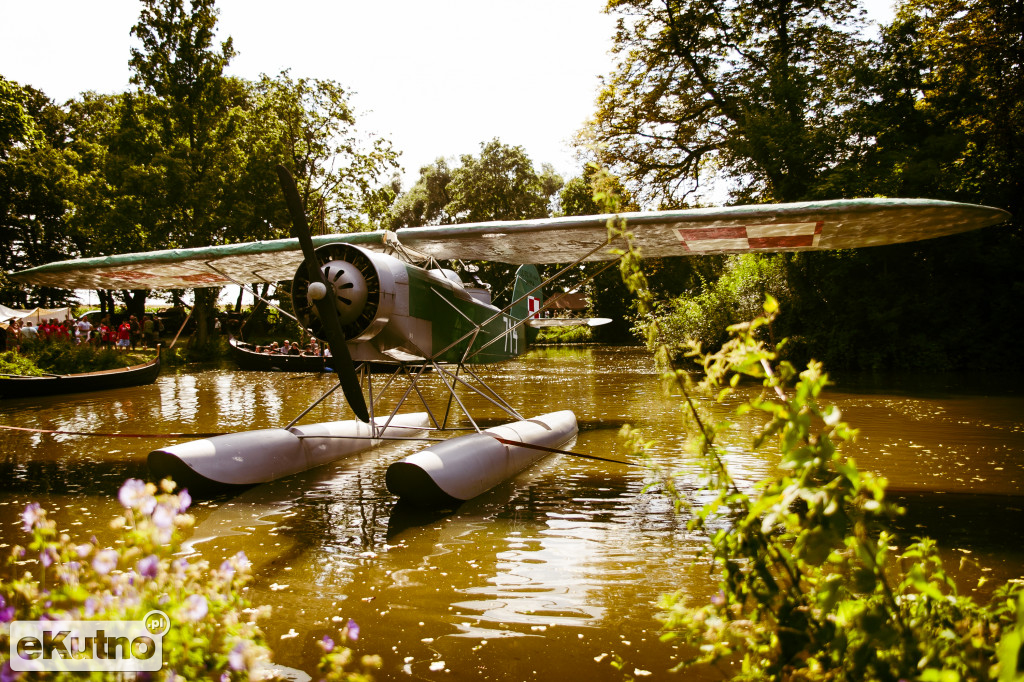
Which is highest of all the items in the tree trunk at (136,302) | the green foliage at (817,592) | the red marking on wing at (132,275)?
the tree trunk at (136,302)

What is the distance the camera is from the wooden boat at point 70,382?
14.1 meters

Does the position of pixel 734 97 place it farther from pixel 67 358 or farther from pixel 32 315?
pixel 32 315

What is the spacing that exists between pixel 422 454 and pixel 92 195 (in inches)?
1157

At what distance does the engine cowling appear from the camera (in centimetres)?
634

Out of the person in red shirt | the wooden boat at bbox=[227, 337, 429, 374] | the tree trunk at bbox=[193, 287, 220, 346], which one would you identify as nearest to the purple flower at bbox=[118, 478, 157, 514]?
the wooden boat at bbox=[227, 337, 429, 374]

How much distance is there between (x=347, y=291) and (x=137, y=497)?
512 centimetres

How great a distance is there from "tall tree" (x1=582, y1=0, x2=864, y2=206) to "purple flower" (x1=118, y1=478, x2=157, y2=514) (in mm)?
20979

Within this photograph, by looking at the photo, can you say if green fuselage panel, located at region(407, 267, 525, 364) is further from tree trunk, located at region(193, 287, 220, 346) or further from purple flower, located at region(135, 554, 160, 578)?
tree trunk, located at region(193, 287, 220, 346)

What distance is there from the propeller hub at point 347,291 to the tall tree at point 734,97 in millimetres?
16268

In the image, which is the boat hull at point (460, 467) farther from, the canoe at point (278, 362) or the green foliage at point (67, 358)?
the canoe at point (278, 362)

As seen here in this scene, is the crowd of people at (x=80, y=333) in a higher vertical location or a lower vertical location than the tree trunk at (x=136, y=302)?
lower

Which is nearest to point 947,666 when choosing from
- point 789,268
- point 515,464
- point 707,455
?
point 707,455

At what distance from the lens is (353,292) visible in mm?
6359

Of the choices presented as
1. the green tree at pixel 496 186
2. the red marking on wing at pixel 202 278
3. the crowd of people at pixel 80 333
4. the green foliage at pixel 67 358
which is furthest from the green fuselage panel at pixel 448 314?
the green tree at pixel 496 186
